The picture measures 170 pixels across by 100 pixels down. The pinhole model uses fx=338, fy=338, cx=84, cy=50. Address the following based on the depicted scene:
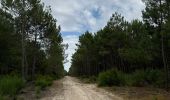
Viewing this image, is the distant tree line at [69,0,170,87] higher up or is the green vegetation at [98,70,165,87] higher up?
the distant tree line at [69,0,170,87]

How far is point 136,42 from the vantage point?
66375 millimetres

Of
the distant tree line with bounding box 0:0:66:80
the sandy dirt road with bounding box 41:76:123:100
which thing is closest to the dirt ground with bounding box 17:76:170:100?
the sandy dirt road with bounding box 41:76:123:100

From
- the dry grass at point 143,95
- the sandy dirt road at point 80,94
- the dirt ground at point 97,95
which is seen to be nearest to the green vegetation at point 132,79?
the sandy dirt road at point 80,94

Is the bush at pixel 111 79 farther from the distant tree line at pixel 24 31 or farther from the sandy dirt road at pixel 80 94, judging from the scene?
the distant tree line at pixel 24 31

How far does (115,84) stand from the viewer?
3822cm

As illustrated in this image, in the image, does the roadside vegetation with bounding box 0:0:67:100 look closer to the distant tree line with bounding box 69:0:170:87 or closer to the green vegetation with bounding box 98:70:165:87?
the green vegetation with bounding box 98:70:165:87

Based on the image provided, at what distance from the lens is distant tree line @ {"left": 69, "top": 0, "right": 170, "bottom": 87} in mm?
36269

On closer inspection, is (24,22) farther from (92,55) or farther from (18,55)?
(92,55)

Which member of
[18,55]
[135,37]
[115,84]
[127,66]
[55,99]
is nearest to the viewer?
[55,99]

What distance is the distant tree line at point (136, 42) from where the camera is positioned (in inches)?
1428

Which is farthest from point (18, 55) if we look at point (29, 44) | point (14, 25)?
point (14, 25)

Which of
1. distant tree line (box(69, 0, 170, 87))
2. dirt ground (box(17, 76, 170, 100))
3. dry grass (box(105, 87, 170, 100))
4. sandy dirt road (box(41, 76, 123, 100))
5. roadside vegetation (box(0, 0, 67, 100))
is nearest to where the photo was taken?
dry grass (box(105, 87, 170, 100))

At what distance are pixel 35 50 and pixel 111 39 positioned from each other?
1980 cm

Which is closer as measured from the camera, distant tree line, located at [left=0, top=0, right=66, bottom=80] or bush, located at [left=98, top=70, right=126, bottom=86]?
bush, located at [left=98, top=70, right=126, bottom=86]
